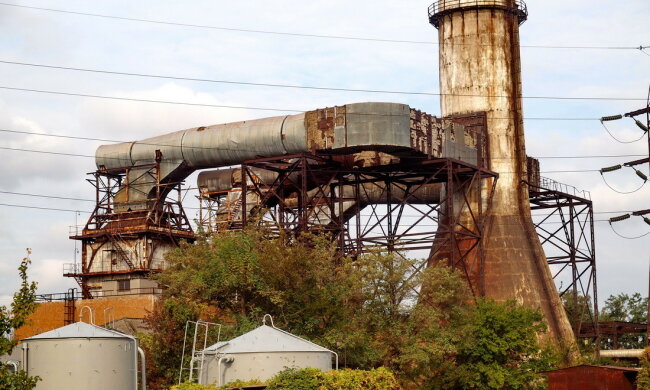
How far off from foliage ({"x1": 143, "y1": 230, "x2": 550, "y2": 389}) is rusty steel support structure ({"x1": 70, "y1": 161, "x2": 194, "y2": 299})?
17.6 metres

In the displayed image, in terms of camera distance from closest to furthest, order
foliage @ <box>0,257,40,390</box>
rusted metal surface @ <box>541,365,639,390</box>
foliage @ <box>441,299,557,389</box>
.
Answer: foliage @ <box>0,257,40,390</box>
foliage @ <box>441,299,557,389</box>
rusted metal surface @ <box>541,365,639,390</box>

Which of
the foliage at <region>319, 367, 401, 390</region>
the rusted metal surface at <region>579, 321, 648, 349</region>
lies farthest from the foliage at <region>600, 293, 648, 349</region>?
the foliage at <region>319, 367, 401, 390</region>

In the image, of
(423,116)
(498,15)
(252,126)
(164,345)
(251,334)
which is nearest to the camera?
(251,334)

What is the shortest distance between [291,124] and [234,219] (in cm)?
1068

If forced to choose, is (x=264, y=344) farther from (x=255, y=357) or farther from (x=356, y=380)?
(x=356, y=380)

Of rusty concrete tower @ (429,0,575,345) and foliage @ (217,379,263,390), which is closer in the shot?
foliage @ (217,379,263,390)

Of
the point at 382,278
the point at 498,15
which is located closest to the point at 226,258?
the point at 382,278

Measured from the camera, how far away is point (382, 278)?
4184cm

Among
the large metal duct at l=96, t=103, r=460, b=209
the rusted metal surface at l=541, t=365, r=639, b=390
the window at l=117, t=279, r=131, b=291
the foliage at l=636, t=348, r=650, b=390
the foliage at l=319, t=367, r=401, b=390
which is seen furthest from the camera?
the window at l=117, t=279, r=131, b=291

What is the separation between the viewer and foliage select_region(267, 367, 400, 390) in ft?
97.3

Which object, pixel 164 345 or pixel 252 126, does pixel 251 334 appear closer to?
pixel 164 345

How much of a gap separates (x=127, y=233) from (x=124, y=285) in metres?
2.96

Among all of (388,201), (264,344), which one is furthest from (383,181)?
(264,344)

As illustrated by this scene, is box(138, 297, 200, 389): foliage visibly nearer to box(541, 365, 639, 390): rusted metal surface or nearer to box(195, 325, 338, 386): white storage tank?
box(195, 325, 338, 386): white storage tank
